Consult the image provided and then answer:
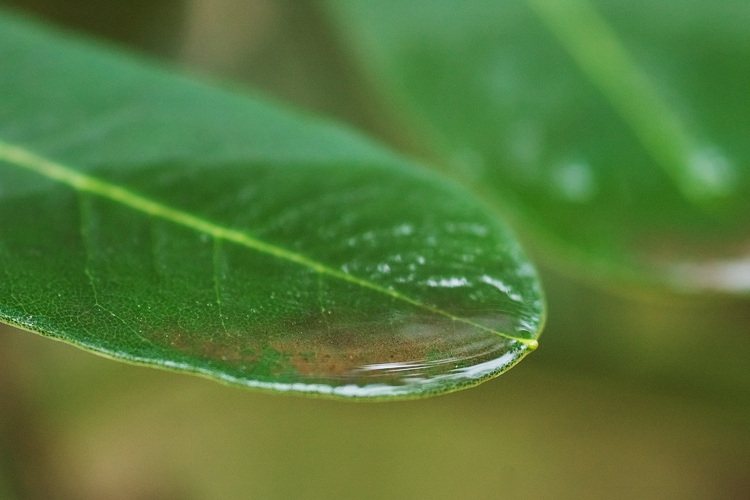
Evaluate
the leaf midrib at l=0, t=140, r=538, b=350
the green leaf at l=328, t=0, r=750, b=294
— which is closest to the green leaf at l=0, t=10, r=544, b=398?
the leaf midrib at l=0, t=140, r=538, b=350

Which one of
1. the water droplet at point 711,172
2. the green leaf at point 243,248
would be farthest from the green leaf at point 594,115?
the green leaf at point 243,248

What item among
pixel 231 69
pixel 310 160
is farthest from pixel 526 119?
pixel 231 69

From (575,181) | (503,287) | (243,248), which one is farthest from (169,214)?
(575,181)

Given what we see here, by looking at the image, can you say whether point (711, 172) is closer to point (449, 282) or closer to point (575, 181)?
point (575, 181)

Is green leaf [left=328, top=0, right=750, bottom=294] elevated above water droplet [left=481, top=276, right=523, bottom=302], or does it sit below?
above

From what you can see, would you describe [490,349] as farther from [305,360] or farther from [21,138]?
[21,138]

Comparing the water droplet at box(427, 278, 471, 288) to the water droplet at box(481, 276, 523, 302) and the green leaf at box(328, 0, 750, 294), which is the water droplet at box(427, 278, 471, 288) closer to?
the water droplet at box(481, 276, 523, 302)
